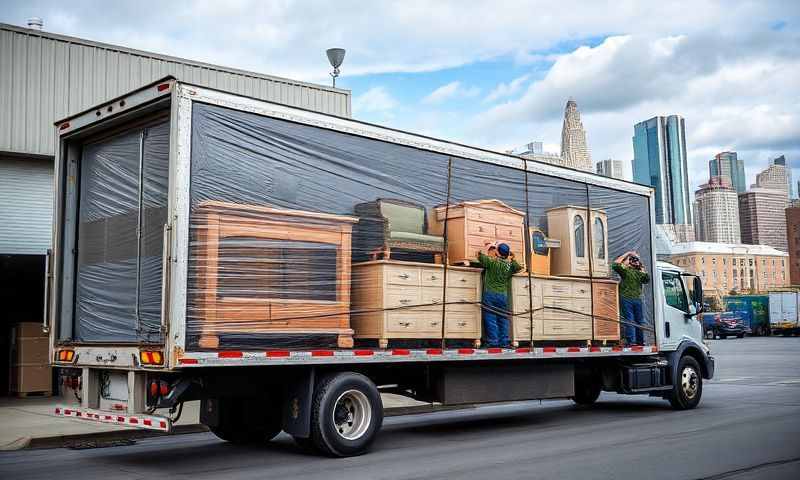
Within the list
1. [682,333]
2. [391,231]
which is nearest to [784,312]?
[682,333]

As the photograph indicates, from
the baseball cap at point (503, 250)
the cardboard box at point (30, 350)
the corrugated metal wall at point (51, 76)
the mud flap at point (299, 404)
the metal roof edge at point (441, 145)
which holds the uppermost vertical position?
the corrugated metal wall at point (51, 76)

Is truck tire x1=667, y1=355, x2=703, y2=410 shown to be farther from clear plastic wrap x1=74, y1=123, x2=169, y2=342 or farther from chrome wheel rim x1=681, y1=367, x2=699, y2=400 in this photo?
clear plastic wrap x1=74, y1=123, x2=169, y2=342

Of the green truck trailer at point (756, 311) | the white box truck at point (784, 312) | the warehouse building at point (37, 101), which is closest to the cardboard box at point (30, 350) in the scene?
the warehouse building at point (37, 101)

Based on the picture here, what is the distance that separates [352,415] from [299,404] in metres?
0.74

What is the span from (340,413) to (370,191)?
8.41 ft

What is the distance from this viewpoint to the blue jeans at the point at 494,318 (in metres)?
10.5

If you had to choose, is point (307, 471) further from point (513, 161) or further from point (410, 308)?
point (513, 161)

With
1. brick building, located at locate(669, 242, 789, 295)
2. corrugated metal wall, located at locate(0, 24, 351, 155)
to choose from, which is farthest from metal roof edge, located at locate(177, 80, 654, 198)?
brick building, located at locate(669, 242, 789, 295)

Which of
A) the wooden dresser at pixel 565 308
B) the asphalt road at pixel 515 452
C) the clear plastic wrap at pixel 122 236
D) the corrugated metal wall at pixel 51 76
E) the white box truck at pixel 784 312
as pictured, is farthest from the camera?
the white box truck at pixel 784 312

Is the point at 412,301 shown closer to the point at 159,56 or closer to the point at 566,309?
the point at 566,309

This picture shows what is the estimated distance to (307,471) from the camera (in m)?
8.02

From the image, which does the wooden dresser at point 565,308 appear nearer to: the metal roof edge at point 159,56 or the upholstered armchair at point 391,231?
the upholstered armchair at point 391,231

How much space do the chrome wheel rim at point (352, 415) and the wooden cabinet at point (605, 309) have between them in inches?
177

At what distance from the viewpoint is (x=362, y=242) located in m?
9.25
